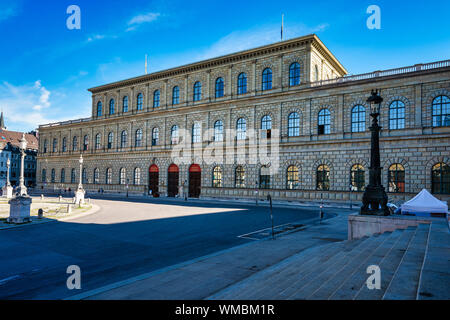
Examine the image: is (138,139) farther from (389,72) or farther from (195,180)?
(389,72)

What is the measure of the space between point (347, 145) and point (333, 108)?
4.78 metres

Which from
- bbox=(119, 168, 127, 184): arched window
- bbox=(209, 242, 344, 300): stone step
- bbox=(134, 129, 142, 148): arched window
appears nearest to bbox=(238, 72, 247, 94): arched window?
bbox=(134, 129, 142, 148): arched window

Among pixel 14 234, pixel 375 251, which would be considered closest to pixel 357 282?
pixel 375 251

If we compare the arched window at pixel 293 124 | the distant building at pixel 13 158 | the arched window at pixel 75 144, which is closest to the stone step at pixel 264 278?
the arched window at pixel 293 124

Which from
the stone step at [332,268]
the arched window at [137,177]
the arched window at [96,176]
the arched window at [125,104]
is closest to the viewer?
the stone step at [332,268]

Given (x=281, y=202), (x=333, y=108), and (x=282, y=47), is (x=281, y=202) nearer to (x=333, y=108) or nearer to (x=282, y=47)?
(x=333, y=108)

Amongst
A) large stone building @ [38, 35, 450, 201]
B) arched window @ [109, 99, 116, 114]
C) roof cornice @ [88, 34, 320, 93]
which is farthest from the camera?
arched window @ [109, 99, 116, 114]

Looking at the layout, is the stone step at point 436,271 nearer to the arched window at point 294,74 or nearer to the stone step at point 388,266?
the stone step at point 388,266

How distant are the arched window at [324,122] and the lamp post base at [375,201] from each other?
22.7 m

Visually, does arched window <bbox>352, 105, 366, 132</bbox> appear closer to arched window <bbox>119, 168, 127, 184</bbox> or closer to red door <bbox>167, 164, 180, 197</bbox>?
red door <bbox>167, 164, 180, 197</bbox>

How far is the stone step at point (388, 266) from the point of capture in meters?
5.43

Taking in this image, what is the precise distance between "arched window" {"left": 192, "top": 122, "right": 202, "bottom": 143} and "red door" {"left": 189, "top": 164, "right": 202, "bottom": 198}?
3983mm

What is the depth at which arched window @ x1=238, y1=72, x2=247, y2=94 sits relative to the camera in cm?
4228

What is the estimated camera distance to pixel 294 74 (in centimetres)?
3844
